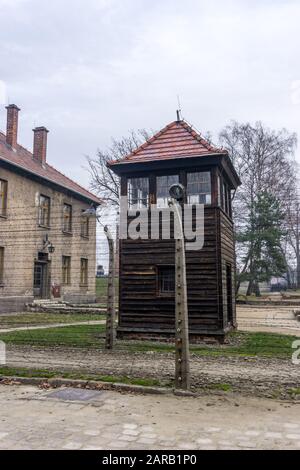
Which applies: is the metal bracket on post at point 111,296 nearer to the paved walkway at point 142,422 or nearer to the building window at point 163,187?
the paved walkway at point 142,422

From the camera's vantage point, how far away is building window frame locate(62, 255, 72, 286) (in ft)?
94.0

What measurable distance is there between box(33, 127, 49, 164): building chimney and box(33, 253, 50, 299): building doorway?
7.50 metres

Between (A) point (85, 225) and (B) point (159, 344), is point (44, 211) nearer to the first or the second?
(A) point (85, 225)

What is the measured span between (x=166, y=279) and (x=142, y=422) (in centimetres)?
788

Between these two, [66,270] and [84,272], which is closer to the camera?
[66,270]

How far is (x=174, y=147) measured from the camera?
13.3 m

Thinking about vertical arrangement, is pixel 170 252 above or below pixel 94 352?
above

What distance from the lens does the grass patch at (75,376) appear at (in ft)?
22.9

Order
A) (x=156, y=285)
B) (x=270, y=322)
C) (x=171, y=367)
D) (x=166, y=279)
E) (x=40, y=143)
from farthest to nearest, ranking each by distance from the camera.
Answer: (x=40, y=143) → (x=270, y=322) → (x=166, y=279) → (x=156, y=285) → (x=171, y=367)

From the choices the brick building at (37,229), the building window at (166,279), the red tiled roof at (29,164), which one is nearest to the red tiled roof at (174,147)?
the building window at (166,279)

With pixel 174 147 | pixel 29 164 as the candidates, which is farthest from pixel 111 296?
pixel 29 164

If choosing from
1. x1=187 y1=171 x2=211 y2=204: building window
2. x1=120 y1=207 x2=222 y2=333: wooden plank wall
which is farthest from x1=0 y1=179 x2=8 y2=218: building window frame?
x1=187 y1=171 x2=211 y2=204: building window
